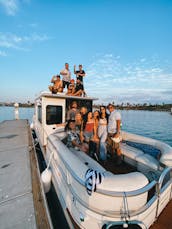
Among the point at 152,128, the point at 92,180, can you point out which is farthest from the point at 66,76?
the point at 152,128

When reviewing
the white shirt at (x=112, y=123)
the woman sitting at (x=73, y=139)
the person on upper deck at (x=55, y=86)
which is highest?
the person on upper deck at (x=55, y=86)

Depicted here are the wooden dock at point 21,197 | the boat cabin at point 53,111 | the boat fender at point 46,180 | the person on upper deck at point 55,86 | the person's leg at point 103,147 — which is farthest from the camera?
the person on upper deck at point 55,86

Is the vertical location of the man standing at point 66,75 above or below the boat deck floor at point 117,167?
above

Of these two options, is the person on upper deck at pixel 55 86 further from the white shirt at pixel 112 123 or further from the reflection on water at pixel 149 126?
the reflection on water at pixel 149 126

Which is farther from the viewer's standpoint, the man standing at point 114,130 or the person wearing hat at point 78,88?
the person wearing hat at point 78,88

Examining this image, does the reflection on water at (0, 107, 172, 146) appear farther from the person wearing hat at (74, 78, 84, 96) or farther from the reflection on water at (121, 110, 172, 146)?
the person wearing hat at (74, 78, 84, 96)

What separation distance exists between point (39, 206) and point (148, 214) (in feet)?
5.34

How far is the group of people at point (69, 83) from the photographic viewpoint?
4.57 m

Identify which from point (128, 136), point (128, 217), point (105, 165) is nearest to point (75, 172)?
point (128, 217)

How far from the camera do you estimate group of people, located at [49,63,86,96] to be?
15.0 ft

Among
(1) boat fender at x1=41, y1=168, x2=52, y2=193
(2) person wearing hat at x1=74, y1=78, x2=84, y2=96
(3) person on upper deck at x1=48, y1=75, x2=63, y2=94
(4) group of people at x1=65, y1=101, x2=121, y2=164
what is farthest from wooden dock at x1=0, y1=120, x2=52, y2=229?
(2) person wearing hat at x1=74, y1=78, x2=84, y2=96

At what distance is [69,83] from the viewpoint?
5430mm

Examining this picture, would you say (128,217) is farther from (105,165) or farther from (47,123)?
(47,123)

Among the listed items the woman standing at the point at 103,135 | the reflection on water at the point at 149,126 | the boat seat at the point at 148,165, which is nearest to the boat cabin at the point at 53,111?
the woman standing at the point at 103,135
